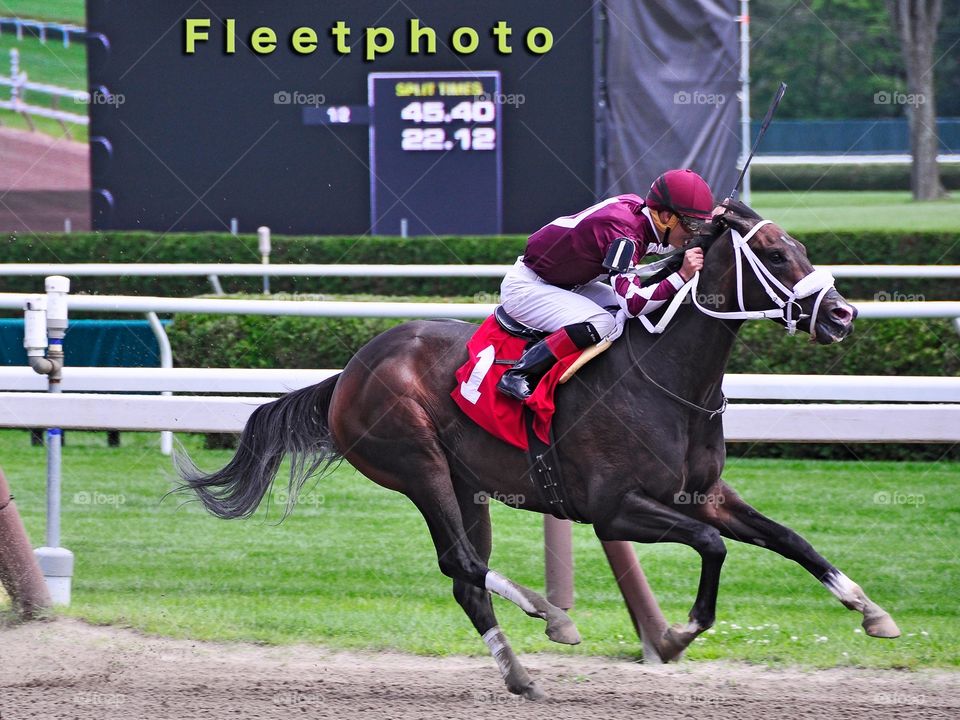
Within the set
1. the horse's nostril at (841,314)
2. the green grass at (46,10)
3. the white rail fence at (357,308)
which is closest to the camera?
the horse's nostril at (841,314)

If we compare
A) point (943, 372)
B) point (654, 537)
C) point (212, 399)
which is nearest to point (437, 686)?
point (654, 537)

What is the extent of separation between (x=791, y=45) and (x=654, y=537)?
973 inches

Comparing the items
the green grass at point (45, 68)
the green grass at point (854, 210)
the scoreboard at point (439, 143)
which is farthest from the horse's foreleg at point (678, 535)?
the green grass at point (854, 210)

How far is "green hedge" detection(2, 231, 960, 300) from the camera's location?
9703mm

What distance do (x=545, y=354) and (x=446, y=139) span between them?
21.1ft

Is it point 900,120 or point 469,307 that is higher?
point 900,120

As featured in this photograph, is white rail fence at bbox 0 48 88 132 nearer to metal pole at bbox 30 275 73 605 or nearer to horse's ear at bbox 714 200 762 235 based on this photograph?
metal pole at bbox 30 275 73 605

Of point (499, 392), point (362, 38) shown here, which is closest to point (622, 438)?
point (499, 392)

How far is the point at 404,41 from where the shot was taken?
9.95m

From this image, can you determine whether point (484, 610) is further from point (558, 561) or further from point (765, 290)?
point (765, 290)

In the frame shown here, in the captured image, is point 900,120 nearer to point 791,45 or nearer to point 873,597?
point 791,45

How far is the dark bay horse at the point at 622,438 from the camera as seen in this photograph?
3318 millimetres

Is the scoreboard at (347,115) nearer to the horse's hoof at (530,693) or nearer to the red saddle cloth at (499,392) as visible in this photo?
the red saddle cloth at (499,392)

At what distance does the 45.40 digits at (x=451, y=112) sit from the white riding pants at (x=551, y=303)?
239 inches
